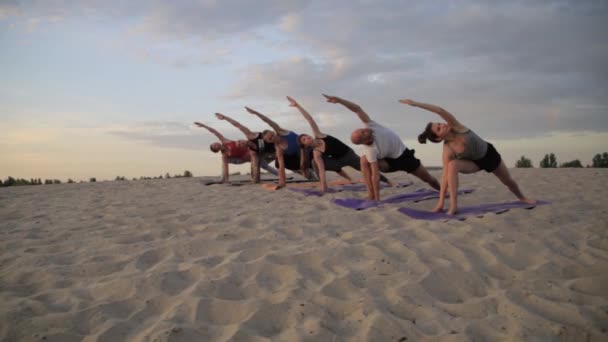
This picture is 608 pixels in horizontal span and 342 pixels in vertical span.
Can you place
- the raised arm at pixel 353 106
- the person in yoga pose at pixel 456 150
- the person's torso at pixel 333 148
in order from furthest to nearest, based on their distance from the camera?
1. the person's torso at pixel 333 148
2. the raised arm at pixel 353 106
3. the person in yoga pose at pixel 456 150

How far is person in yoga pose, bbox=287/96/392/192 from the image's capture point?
6.80 m

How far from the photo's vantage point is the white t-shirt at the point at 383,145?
18.9 ft

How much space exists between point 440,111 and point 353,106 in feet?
4.86

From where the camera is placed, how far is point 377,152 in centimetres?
582

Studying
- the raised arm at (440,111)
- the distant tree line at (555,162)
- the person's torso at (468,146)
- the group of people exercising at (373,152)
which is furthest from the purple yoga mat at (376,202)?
the distant tree line at (555,162)

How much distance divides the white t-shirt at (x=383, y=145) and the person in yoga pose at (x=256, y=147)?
125 inches

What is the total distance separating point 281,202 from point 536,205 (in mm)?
3101

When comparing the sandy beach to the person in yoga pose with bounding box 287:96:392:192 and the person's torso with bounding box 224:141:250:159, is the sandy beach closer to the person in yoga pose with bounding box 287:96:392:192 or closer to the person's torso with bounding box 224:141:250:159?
the person in yoga pose with bounding box 287:96:392:192

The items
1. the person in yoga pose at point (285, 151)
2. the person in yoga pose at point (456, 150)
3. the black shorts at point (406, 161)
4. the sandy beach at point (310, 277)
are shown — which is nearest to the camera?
the sandy beach at point (310, 277)

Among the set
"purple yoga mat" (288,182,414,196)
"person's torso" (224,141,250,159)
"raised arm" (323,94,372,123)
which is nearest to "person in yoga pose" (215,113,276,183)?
"person's torso" (224,141,250,159)

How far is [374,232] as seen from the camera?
3.99 meters

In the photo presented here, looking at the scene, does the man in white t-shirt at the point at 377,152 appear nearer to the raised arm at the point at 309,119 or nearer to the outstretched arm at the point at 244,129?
the raised arm at the point at 309,119

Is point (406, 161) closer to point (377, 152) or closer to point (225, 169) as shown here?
point (377, 152)

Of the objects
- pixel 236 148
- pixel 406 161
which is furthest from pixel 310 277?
pixel 236 148
